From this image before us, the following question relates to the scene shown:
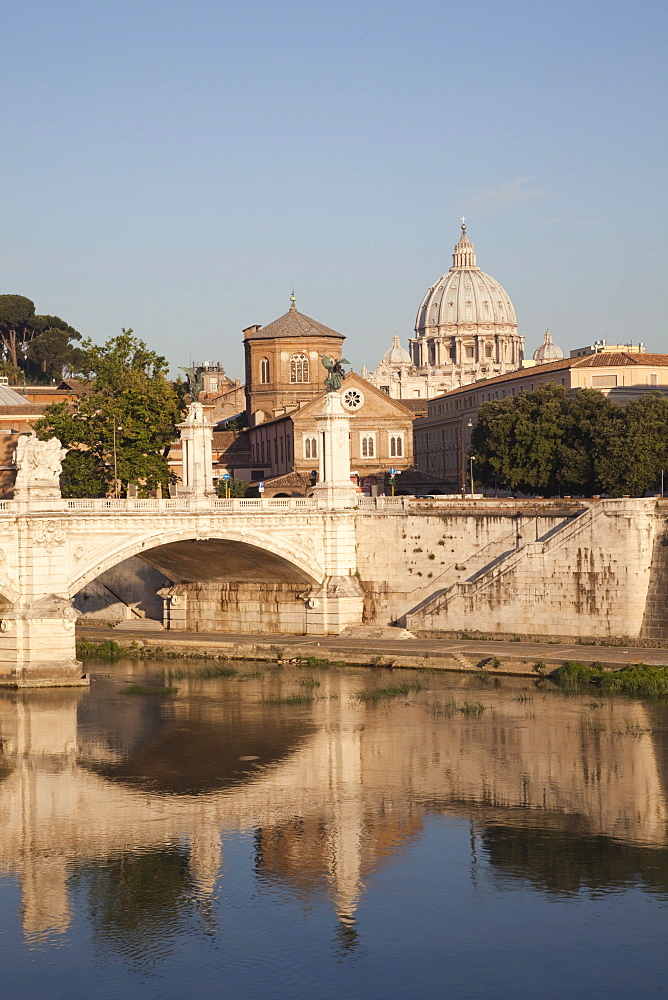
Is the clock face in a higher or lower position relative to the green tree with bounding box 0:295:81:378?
lower

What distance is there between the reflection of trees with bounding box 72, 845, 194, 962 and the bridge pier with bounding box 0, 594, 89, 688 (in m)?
17.1

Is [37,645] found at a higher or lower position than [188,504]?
lower

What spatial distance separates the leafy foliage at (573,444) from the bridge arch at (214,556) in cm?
1395

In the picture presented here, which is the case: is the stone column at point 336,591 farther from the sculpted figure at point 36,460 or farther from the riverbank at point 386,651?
the sculpted figure at point 36,460

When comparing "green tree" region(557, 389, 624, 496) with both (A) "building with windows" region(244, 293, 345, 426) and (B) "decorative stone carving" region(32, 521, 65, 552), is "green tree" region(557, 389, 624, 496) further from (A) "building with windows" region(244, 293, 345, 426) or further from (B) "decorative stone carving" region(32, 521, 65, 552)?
(A) "building with windows" region(244, 293, 345, 426)

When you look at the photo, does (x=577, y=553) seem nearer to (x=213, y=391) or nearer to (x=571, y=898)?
(x=571, y=898)

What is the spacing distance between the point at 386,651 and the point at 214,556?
854cm

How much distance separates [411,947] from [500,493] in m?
61.0

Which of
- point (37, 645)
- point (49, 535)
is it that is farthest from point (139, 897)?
point (49, 535)

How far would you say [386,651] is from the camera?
48.4m

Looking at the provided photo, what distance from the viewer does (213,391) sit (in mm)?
116500

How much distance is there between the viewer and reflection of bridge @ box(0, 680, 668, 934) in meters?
29.3

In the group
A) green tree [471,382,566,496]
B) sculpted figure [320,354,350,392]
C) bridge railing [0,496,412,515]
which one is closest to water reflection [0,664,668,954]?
bridge railing [0,496,412,515]

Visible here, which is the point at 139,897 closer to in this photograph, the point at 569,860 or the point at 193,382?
the point at 569,860
